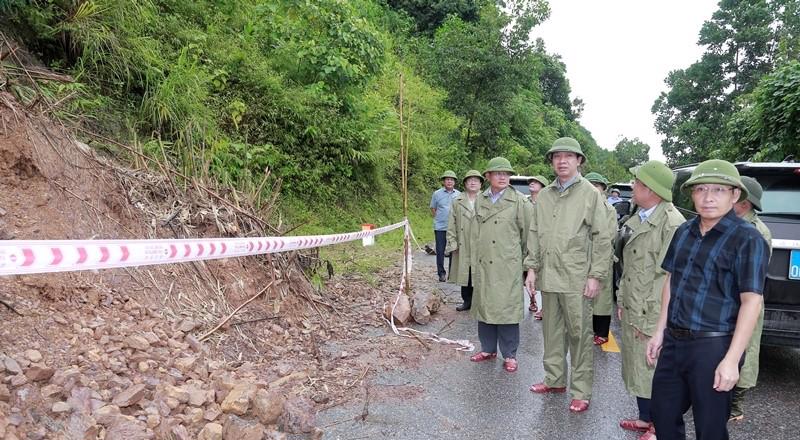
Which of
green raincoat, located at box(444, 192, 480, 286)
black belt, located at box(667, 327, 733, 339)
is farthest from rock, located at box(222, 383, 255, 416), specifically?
green raincoat, located at box(444, 192, 480, 286)

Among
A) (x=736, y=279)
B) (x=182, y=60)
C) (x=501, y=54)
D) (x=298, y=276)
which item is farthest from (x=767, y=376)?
(x=501, y=54)

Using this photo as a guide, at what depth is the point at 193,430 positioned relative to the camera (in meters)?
2.86

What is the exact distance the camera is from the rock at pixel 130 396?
2799 millimetres

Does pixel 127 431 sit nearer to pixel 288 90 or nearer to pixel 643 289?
pixel 643 289

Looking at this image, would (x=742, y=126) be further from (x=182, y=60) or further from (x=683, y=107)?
(x=683, y=107)

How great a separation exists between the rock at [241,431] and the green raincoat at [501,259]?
2370 mm

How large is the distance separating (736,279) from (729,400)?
22.6 inches

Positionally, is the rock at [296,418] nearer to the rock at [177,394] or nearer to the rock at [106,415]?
the rock at [177,394]

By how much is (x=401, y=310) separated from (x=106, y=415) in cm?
354

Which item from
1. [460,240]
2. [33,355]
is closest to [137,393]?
[33,355]

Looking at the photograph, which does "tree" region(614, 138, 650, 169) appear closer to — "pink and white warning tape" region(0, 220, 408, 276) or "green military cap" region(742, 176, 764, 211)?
"green military cap" region(742, 176, 764, 211)

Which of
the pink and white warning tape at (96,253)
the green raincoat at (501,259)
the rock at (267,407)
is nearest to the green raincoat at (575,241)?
the green raincoat at (501,259)

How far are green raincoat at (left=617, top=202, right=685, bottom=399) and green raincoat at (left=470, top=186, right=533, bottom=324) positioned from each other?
115 centimetres

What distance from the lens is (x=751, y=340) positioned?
3.31m
